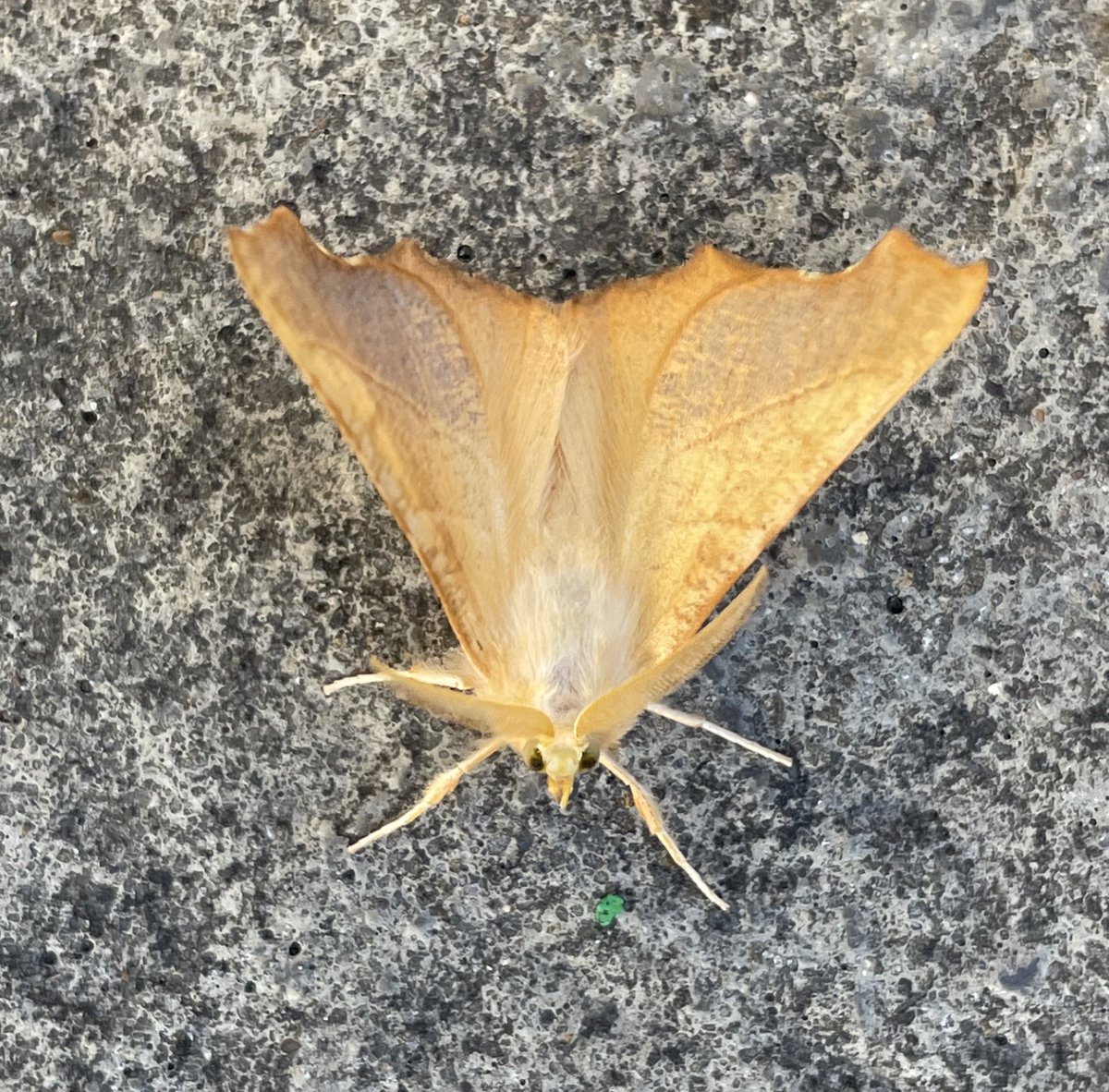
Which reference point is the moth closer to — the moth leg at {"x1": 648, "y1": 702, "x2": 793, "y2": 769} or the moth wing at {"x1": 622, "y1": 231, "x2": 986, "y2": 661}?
the moth wing at {"x1": 622, "y1": 231, "x2": 986, "y2": 661}

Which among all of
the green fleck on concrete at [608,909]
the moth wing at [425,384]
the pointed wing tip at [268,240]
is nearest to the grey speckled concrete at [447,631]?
the green fleck on concrete at [608,909]

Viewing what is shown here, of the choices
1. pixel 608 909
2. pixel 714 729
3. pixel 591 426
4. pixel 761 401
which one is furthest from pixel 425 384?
pixel 608 909

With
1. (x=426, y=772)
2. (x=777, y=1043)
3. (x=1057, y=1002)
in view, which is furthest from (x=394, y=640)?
(x=1057, y=1002)

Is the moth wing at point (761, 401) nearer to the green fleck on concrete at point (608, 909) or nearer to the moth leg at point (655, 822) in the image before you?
the moth leg at point (655, 822)

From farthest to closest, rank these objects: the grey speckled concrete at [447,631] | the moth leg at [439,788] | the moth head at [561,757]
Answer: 1. the grey speckled concrete at [447,631]
2. the moth leg at [439,788]
3. the moth head at [561,757]

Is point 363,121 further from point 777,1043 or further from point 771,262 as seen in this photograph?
point 777,1043

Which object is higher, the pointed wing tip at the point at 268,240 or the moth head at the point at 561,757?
the pointed wing tip at the point at 268,240

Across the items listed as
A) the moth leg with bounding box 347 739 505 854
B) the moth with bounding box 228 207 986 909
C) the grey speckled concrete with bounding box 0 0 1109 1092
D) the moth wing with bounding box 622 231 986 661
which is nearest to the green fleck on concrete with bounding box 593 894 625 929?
the grey speckled concrete with bounding box 0 0 1109 1092
